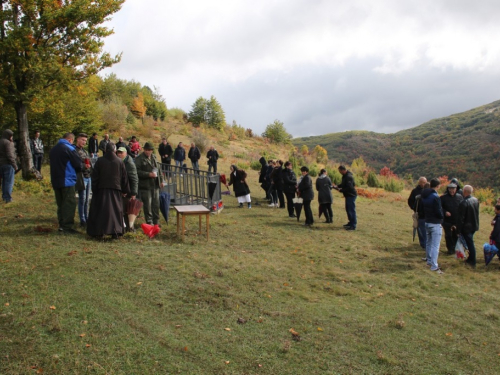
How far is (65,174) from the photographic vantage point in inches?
342

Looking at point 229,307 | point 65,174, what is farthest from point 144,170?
point 229,307

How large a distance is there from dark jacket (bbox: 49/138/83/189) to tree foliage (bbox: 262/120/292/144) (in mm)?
43026

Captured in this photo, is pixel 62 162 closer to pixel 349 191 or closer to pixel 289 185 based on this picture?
pixel 289 185

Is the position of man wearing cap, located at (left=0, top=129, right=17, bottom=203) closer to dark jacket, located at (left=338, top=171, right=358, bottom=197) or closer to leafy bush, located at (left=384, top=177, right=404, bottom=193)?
dark jacket, located at (left=338, top=171, right=358, bottom=197)

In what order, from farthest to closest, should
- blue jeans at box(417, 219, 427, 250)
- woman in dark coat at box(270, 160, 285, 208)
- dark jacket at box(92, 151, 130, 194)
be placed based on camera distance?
woman in dark coat at box(270, 160, 285, 208) < blue jeans at box(417, 219, 427, 250) < dark jacket at box(92, 151, 130, 194)

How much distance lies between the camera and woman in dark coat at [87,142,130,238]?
8.37 metres

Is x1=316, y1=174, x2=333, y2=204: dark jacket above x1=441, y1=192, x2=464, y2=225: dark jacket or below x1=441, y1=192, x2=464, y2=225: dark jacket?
above

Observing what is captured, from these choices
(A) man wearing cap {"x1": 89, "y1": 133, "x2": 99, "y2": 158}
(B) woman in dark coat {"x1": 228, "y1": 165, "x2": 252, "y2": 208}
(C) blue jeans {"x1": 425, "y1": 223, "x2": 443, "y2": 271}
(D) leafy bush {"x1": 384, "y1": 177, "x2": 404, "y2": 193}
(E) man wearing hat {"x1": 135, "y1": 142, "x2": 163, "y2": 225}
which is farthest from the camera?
(D) leafy bush {"x1": 384, "y1": 177, "x2": 404, "y2": 193}

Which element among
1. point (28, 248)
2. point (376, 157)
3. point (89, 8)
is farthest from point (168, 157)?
point (376, 157)

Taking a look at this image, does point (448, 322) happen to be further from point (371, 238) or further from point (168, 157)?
point (168, 157)

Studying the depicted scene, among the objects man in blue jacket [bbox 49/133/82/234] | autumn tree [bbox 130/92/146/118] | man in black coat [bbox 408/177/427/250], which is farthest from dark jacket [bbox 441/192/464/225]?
autumn tree [bbox 130/92/146/118]

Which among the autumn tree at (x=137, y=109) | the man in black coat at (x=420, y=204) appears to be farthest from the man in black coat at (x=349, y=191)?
the autumn tree at (x=137, y=109)

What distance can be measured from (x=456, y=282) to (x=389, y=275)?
4.66ft

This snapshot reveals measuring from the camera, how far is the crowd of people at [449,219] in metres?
9.42
